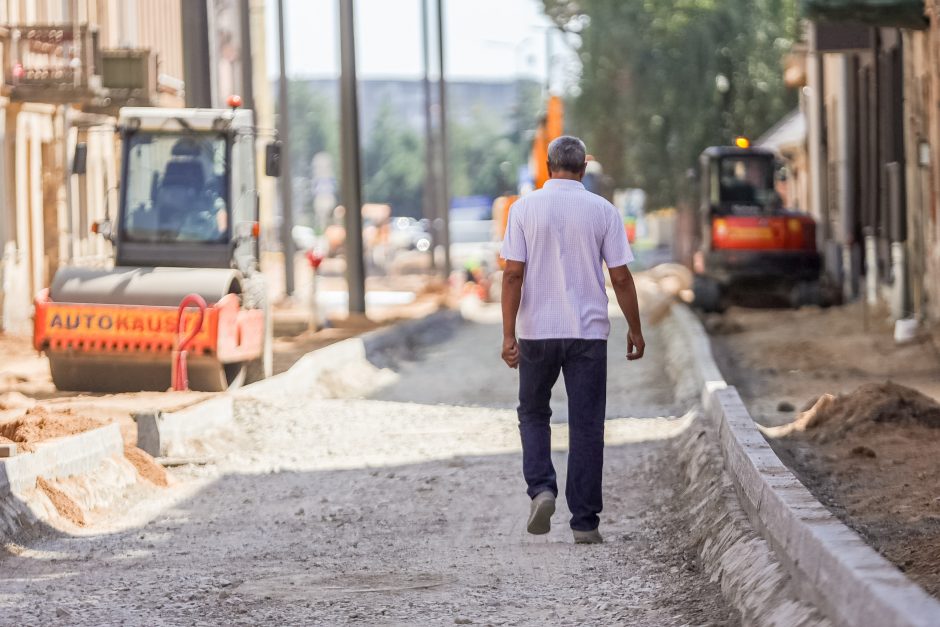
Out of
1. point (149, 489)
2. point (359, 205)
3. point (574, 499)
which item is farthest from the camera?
point (359, 205)

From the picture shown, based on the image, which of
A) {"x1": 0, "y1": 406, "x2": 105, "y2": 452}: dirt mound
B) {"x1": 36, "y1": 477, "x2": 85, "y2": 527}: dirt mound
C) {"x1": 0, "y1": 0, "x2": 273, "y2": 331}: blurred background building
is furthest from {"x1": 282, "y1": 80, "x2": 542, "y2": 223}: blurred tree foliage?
{"x1": 36, "y1": 477, "x2": 85, "y2": 527}: dirt mound

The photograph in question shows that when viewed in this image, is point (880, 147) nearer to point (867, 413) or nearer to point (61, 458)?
point (867, 413)

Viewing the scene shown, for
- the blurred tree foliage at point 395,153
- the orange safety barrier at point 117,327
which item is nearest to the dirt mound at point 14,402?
the orange safety barrier at point 117,327

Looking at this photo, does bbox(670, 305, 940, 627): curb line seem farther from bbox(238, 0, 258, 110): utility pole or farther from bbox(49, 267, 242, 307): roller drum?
bbox(238, 0, 258, 110): utility pole

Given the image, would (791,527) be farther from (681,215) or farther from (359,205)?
(681,215)

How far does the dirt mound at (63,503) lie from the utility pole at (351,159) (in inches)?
768

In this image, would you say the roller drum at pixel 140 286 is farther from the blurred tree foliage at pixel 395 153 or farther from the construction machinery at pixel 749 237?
the blurred tree foliage at pixel 395 153

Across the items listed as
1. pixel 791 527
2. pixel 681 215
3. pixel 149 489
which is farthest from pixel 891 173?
pixel 681 215

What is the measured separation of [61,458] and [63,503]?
513 millimetres

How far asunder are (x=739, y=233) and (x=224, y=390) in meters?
13.6

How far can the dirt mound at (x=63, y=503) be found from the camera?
29.4ft

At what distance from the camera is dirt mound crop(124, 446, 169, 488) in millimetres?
10414

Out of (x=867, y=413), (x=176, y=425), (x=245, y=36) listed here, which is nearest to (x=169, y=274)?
(x=176, y=425)

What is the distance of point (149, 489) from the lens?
10203 mm
